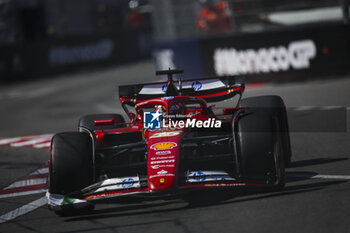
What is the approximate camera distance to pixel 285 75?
717 inches

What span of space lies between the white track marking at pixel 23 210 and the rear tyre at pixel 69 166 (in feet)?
2.07

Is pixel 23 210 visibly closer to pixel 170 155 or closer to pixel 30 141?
pixel 170 155

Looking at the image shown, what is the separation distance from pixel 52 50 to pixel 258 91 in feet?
58.2

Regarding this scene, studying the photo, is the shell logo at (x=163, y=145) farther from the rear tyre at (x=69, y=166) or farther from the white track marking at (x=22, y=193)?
the white track marking at (x=22, y=193)

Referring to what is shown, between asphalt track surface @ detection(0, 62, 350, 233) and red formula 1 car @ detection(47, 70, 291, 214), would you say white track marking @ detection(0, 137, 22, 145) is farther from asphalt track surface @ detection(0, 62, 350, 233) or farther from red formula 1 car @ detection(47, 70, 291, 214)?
red formula 1 car @ detection(47, 70, 291, 214)

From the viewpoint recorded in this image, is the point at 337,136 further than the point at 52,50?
No

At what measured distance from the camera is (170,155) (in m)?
6.98

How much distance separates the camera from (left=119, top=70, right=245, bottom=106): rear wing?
8.95 metres

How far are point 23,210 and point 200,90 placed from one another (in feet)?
9.64

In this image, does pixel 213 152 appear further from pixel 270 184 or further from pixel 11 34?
pixel 11 34

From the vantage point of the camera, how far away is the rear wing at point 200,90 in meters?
8.95

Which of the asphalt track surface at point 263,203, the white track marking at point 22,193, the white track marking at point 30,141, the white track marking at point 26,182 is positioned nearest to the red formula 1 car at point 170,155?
the asphalt track surface at point 263,203

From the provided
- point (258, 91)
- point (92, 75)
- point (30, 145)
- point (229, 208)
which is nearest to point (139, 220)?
point (229, 208)

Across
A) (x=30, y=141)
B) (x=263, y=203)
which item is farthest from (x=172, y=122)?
(x=30, y=141)
